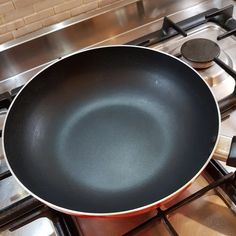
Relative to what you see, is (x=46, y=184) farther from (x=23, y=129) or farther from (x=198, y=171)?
(x=198, y=171)

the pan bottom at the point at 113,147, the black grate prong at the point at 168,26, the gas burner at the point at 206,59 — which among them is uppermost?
the black grate prong at the point at 168,26

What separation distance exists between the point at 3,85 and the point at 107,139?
0.27m

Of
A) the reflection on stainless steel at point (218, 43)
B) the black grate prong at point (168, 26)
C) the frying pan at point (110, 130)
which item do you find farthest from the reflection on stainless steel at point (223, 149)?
the black grate prong at point (168, 26)

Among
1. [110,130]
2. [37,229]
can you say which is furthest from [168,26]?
[37,229]

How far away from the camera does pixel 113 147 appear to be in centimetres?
56

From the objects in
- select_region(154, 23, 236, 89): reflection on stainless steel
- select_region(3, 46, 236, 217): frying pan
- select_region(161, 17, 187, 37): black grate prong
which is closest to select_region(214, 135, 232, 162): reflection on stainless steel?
select_region(3, 46, 236, 217): frying pan

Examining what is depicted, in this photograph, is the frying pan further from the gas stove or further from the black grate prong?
the black grate prong

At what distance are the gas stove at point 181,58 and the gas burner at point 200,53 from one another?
17 mm

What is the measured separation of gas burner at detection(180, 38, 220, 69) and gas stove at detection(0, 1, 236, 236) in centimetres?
2

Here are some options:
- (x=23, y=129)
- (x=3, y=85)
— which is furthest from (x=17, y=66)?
(x=23, y=129)

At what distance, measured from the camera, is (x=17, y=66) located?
2.27 ft

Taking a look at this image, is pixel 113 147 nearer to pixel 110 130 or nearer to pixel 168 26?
pixel 110 130

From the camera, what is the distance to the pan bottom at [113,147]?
1.72ft

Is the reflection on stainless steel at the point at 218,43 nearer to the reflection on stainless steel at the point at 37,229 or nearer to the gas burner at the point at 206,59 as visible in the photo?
the gas burner at the point at 206,59
